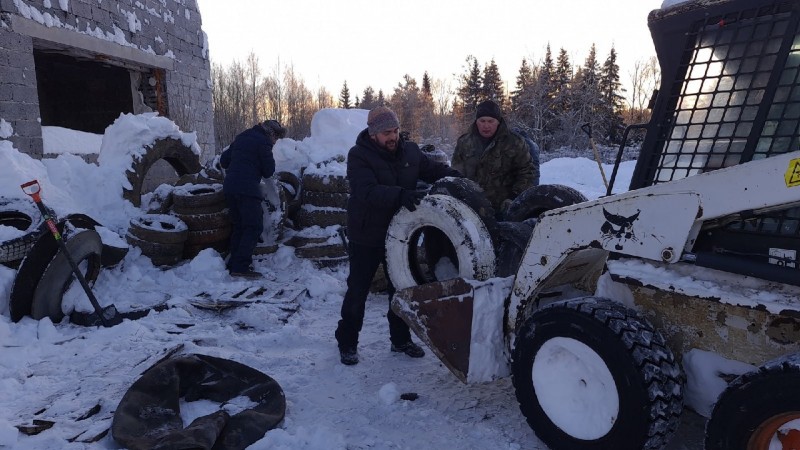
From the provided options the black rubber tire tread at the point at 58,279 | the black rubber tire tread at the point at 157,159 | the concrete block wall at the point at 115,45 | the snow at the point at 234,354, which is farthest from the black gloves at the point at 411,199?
the concrete block wall at the point at 115,45

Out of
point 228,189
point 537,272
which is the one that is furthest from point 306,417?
point 228,189

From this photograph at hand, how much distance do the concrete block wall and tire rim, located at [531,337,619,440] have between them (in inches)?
305

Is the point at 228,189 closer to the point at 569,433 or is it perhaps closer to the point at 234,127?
the point at 569,433

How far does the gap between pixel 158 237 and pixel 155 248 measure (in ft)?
0.46

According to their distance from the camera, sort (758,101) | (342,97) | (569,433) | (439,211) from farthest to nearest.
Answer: (342,97) → (439,211) → (569,433) → (758,101)

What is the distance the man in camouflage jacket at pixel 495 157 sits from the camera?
490cm

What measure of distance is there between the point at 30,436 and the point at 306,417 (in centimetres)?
151

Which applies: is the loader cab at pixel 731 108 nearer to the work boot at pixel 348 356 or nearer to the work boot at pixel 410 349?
the work boot at pixel 410 349

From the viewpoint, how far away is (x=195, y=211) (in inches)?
257

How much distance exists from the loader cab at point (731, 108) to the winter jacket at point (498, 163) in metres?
2.50

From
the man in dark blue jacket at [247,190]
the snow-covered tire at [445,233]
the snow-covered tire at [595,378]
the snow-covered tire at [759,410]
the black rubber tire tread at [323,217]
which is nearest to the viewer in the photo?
the snow-covered tire at [759,410]

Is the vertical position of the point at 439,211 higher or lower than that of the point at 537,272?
higher

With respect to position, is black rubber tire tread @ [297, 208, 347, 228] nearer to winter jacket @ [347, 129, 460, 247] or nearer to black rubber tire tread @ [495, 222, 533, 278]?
winter jacket @ [347, 129, 460, 247]

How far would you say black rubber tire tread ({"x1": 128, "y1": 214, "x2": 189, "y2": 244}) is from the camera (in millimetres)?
6094
